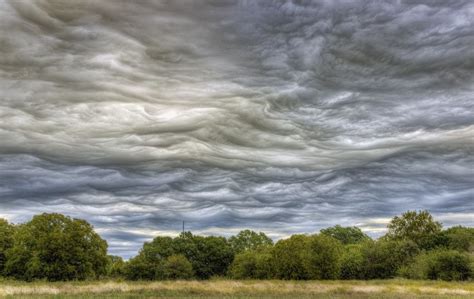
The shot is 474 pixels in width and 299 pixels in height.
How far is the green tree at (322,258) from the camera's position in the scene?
90562 mm

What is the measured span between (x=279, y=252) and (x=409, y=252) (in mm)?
29180

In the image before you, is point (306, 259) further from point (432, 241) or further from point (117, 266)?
point (117, 266)

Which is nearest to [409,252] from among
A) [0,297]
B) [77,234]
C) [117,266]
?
[77,234]

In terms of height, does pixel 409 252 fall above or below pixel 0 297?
above

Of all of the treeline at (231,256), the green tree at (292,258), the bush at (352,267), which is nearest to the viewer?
the treeline at (231,256)

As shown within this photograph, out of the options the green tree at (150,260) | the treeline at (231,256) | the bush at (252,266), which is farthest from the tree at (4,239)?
the bush at (252,266)

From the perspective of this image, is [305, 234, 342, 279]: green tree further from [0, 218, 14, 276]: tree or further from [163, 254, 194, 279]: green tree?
[0, 218, 14, 276]: tree

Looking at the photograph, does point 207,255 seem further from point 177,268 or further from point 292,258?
point 292,258

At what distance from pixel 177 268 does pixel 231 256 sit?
58.7 ft

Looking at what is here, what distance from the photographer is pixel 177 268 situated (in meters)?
99.9

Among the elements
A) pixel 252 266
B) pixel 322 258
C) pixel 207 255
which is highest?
pixel 207 255

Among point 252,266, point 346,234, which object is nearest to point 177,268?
point 252,266

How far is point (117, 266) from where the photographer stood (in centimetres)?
13312

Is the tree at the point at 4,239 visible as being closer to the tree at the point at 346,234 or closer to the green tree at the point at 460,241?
the green tree at the point at 460,241
